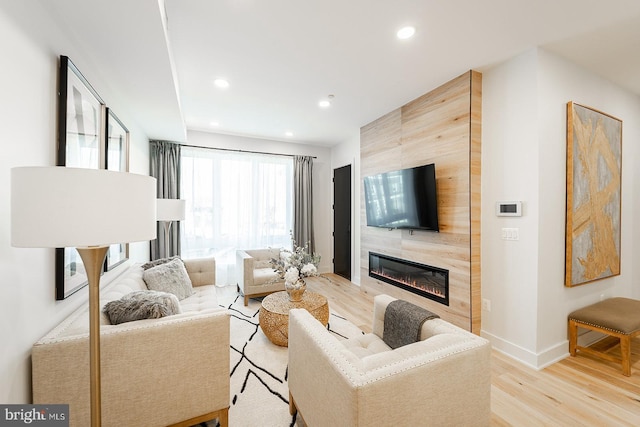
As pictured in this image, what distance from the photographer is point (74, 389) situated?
4.01ft

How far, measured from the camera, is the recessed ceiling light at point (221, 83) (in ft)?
9.30

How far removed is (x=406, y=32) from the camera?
2.05 metres

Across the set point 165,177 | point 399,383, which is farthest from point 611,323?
point 165,177

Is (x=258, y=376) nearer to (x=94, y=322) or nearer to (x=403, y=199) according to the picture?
(x=94, y=322)

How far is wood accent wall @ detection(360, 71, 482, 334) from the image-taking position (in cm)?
263

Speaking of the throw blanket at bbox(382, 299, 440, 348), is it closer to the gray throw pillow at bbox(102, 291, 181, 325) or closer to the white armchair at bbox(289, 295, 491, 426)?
the white armchair at bbox(289, 295, 491, 426)

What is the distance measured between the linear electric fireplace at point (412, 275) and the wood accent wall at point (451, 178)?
0.07 m

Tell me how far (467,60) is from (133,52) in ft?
8.92

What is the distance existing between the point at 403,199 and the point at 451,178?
0.62 metres

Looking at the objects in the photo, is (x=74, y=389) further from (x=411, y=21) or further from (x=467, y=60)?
(x=467, y=60)

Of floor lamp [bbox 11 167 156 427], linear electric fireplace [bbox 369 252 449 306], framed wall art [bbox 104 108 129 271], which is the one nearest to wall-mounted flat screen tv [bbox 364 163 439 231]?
linear electric fireplace [bbox 369 252 449 306]

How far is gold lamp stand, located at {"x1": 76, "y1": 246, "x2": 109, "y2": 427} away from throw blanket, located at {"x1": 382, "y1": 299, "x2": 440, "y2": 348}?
1.47 m

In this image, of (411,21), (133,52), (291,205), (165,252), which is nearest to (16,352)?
(133,52)

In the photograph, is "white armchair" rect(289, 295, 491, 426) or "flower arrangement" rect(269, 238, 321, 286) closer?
"white armchair" rect(289, 295, 491, 426)
